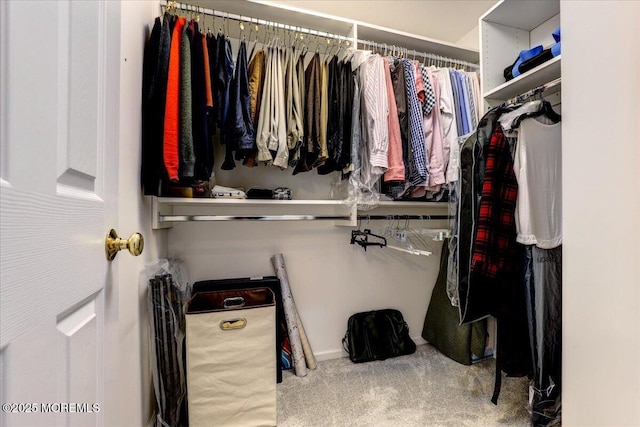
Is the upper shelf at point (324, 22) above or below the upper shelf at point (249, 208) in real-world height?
above

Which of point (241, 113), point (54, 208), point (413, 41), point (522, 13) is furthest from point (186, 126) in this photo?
point (522, 13)

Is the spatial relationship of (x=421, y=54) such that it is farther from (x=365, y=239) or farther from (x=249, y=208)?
(x=249, y=208)

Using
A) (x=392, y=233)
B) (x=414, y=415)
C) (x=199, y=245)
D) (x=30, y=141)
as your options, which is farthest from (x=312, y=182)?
(x=30, y=141)

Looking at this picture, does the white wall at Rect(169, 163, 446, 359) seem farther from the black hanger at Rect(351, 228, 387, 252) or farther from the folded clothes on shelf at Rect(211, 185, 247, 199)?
the folded clothes on shelf at Rect(211, 185, 247, 199)

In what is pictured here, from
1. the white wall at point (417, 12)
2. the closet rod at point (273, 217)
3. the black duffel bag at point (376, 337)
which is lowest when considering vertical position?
the black duffel bag at point (376, 337)

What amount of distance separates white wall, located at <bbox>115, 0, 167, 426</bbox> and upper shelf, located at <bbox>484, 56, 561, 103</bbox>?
5.51 ft

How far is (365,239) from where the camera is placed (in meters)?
1.90

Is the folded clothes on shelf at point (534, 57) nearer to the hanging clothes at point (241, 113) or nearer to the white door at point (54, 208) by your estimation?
the hanging clothes at point (241, 113)

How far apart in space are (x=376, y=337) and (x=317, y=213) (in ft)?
3.21

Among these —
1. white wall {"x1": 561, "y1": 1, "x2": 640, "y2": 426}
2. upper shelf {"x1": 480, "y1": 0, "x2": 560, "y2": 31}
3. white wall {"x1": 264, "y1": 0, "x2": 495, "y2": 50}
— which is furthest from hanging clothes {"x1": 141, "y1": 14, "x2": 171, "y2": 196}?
upper shelf {"x1": 480, "y1": 0, "x2": 560, "y2": 31}

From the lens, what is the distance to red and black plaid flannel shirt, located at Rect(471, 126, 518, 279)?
1.23 m

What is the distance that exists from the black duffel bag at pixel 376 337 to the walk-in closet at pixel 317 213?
0.01m

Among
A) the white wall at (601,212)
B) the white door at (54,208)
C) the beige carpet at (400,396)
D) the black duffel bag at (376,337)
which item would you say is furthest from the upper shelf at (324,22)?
→ the beige carpet at (400,396)

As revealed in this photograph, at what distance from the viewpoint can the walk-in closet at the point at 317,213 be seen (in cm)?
42
